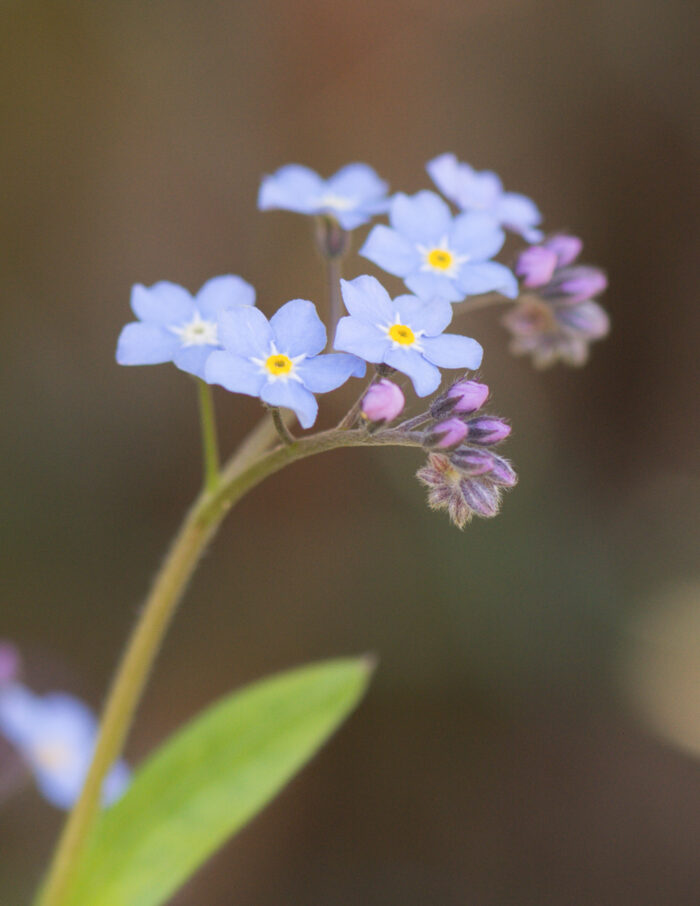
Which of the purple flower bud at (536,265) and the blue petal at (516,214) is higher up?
the blue petal at (516,214)

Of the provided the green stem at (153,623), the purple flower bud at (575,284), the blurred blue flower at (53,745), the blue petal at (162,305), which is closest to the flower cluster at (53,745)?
the blurred blue flower at (53,745)

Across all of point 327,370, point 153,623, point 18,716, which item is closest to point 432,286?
point 327,370

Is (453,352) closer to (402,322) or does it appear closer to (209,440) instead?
(402,322)

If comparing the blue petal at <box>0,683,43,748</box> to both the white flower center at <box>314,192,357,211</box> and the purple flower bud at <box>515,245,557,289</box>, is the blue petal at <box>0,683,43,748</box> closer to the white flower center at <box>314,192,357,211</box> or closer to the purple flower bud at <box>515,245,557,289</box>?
the white flower center at <box>314,192,357,211</box>

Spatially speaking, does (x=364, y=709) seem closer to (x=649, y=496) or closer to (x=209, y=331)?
(x=649, y=496)

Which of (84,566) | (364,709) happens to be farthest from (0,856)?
(364,709)

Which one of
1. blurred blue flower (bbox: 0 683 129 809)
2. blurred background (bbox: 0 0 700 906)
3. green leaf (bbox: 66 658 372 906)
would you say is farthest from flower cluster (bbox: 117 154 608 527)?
blurred background (bbox: 0 0 700 906)

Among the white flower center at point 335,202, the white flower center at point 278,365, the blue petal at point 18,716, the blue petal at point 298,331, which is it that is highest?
Answer: the white flower center at point 335,202

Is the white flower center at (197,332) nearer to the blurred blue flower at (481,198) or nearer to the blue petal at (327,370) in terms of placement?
the blue petal at (327,370)
